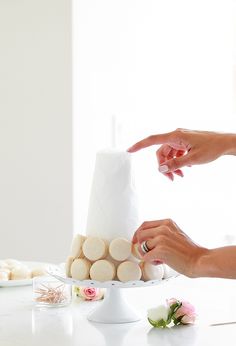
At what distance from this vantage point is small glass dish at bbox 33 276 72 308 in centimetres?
187

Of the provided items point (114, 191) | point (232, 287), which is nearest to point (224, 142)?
point (114, 191)

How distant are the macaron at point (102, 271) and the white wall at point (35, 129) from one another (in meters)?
2.33

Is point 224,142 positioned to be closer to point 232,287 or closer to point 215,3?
point 232,287

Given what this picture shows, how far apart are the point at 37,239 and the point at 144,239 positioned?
252 centimetres

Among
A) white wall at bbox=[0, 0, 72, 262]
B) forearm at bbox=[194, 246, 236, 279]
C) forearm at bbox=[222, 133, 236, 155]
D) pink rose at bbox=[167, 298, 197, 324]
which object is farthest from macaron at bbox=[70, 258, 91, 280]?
white wall at bbox=[0, 0, 72, 262]

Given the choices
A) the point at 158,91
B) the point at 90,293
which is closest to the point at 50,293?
the point at 90,293

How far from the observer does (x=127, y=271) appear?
1.60 m

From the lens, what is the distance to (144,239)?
1.53 m

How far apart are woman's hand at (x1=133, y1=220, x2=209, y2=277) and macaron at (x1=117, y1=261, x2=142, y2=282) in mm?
101

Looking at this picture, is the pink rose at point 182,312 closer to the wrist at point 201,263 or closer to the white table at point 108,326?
the white table at point 108,326

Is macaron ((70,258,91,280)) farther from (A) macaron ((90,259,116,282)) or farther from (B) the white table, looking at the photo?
(B) the white table

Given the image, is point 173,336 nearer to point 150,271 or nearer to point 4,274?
point 150,271

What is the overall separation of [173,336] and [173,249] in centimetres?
25

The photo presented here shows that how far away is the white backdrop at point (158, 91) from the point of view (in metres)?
4.01
